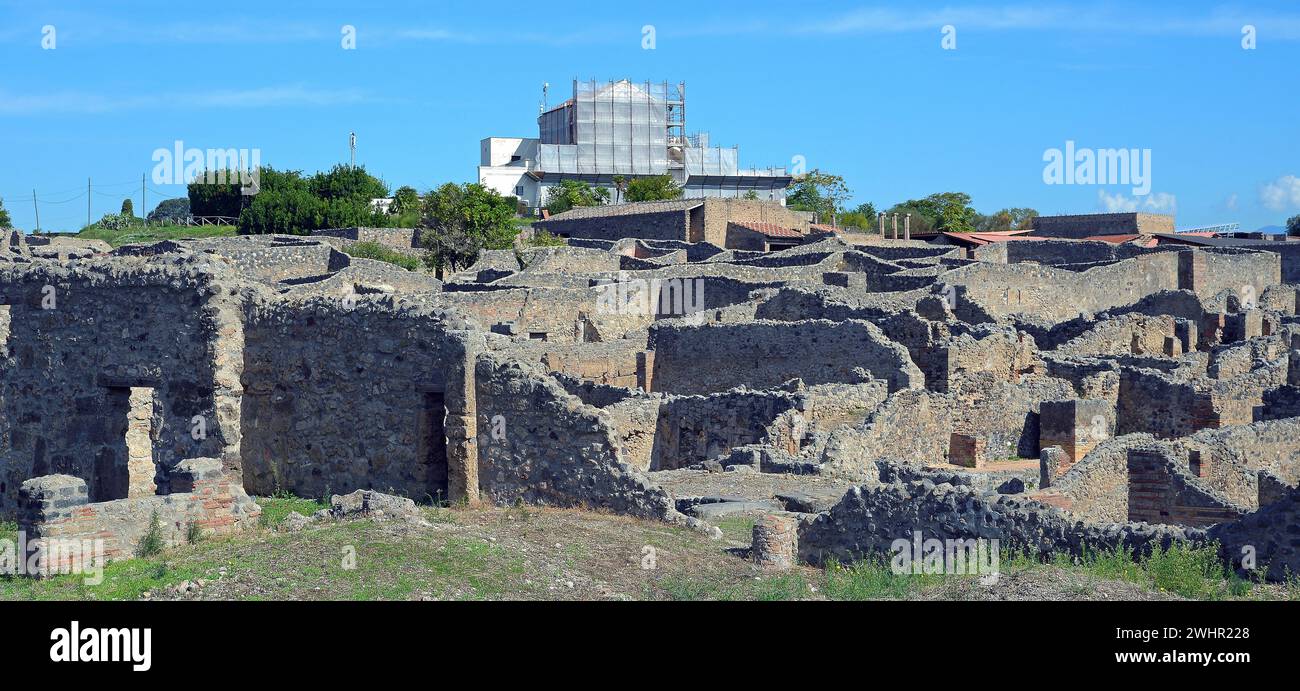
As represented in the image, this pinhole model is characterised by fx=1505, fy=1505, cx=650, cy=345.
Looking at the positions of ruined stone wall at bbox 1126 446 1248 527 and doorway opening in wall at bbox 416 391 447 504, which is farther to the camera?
ruined stone wall at bbox 1126 446 1248 527

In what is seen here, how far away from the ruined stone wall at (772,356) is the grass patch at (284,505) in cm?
943

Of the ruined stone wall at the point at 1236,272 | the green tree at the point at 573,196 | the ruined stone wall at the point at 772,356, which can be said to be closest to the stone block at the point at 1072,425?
the ruined stone wall at the point at 772,356

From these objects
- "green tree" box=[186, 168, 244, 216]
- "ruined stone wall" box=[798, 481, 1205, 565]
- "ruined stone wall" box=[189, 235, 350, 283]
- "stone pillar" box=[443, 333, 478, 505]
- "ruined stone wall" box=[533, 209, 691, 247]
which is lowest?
"ruined stone wall" box=[798, 481, 1205, 565]

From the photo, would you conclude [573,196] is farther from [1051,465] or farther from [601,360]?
[1051,465]

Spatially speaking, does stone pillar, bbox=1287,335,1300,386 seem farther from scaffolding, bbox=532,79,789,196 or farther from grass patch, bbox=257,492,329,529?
scaffolding, bbox=532,79,789,196

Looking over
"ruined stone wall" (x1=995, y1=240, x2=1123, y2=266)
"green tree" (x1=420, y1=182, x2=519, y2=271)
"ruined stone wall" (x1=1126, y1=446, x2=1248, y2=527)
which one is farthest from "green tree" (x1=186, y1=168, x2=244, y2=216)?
"ruined stone wall" (x1=1126, y1=446, x2=1248, y2=527)

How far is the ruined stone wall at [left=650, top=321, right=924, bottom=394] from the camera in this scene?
22823mm

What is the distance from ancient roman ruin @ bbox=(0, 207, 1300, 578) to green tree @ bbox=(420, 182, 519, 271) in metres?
22.6

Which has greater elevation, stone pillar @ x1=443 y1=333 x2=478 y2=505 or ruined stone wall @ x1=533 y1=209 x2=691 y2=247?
ruined stone wall @ x1=533 y1=209 x2=691 y2=247

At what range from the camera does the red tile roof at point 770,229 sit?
2097 inches

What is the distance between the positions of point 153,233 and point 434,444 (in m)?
44.8

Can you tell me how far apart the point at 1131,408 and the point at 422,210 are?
3308 cm

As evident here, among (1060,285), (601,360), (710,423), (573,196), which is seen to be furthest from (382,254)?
(573,196)
